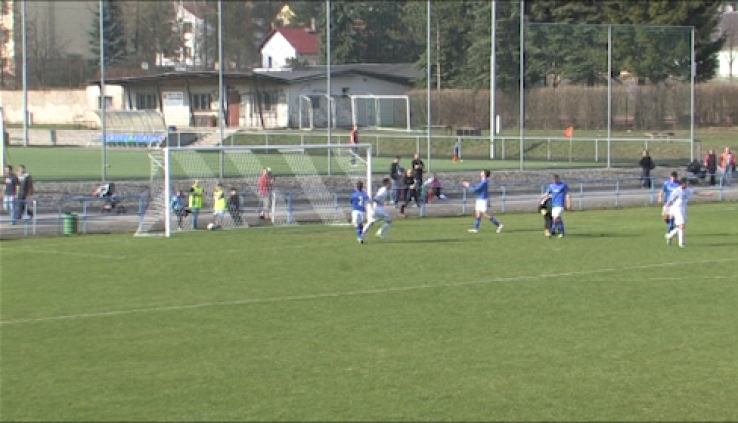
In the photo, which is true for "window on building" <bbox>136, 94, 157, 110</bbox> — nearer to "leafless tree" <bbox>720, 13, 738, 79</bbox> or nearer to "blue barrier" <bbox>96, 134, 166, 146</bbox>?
"blue barrier" <bbox>96, 134, 166, 146</bbox>

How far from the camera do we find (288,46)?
385ft

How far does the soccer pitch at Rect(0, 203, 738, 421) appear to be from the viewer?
13000 mm

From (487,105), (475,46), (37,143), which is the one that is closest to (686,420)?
(487,105)

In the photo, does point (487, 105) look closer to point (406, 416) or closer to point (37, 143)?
point (37, 143)

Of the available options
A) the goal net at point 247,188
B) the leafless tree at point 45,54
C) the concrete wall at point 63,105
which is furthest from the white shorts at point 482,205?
the concrete wall at point 63,105

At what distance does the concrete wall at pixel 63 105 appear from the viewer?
84125 mm

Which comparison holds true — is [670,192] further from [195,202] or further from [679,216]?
[195,202]

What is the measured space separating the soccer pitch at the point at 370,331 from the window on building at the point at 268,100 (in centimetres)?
4501

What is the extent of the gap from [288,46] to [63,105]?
1378 inches

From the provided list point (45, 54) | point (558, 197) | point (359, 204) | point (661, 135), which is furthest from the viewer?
point (45, 54)

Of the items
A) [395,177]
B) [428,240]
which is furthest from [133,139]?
[428,240]

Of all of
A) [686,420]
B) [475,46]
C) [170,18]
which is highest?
[170,18]

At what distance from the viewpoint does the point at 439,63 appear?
63.0 meters

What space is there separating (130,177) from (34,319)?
28478 mm
